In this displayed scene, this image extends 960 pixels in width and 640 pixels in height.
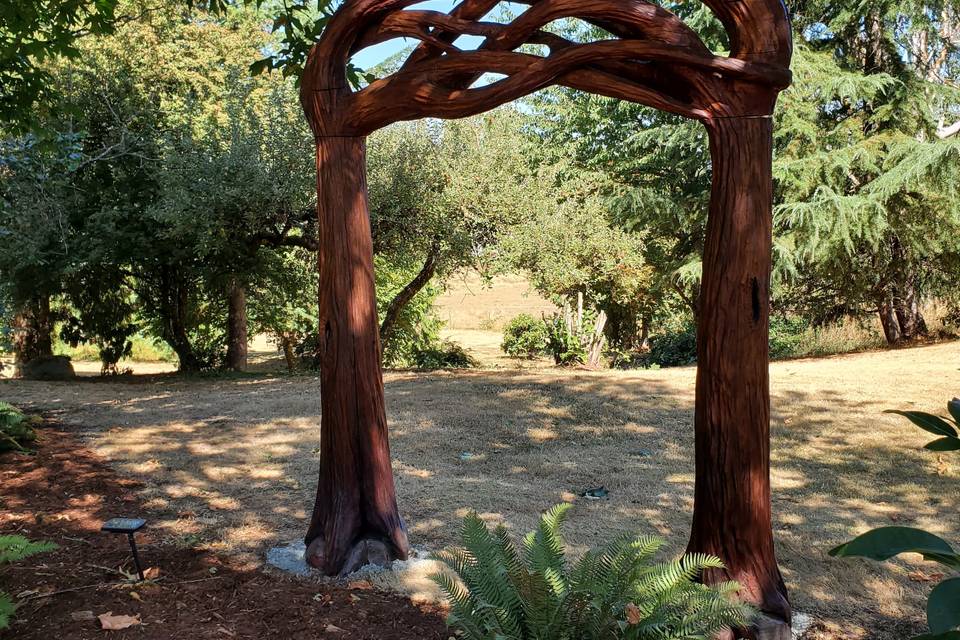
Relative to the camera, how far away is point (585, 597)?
3.07 meters

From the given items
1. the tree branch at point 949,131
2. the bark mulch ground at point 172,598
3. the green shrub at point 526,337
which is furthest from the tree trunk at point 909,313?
the bark mulch ground at point 172,598

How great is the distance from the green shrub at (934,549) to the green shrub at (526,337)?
55.2 feet

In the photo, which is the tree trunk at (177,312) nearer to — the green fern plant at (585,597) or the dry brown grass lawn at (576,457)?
the dry brown grass lawn at (576,457)

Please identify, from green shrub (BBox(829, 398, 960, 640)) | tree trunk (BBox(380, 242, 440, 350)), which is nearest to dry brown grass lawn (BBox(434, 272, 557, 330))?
tree trunk (BBox(380, 242, 440, 350))

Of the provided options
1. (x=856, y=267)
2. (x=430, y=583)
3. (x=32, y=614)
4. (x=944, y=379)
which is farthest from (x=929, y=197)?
(x=32, y=614)

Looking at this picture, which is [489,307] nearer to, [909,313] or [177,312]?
[177,312]

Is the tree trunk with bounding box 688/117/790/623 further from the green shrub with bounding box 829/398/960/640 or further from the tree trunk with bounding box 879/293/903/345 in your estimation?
the tree trunk with bounding box 879/293/903/345

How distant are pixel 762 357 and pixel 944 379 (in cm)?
684

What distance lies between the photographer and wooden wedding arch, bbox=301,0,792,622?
327 centimetres

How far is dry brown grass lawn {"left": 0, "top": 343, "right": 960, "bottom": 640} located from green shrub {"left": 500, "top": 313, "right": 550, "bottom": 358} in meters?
7.93

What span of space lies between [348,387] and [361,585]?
1.04m

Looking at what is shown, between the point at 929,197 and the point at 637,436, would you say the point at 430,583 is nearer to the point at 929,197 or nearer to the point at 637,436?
the point at 637,436

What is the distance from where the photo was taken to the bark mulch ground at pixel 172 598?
3447mm

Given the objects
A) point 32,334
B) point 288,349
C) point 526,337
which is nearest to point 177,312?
point 32,334
